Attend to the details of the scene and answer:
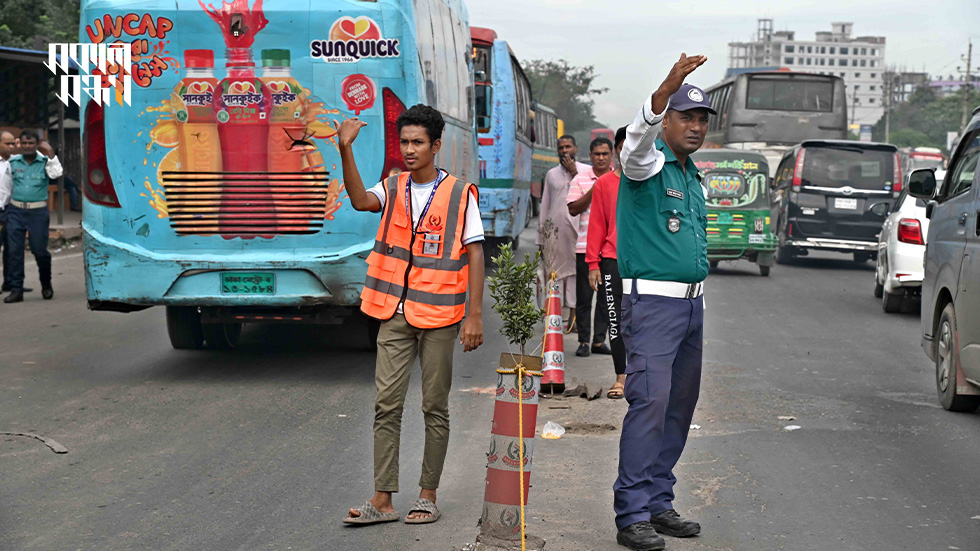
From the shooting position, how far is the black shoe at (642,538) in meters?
4.69

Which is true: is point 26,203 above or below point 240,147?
below

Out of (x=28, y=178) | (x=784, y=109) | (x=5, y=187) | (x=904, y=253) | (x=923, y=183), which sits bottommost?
(x=904, y=253)

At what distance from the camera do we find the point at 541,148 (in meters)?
31.0

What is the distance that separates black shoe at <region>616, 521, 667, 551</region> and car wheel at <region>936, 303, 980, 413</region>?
12.3 feet

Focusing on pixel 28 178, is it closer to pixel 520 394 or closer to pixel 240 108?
pixel 240 108

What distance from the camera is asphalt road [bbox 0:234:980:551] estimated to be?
5.01m

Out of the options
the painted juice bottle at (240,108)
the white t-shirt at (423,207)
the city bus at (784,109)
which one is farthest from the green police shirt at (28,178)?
the city bus at (784,109)

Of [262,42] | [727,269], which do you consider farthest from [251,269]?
[727,269]

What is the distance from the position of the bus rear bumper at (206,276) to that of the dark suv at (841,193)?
45.7 ft

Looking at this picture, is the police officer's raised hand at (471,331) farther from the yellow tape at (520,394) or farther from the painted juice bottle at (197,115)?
the painted juice bottle at (197,115)

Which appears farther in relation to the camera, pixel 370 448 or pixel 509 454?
pixel 370 448

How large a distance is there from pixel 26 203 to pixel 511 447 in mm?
10584

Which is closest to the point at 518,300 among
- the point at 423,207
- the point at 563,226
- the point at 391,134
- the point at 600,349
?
the point at 423,207

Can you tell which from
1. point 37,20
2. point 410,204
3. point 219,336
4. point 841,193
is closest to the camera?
point 410,204
